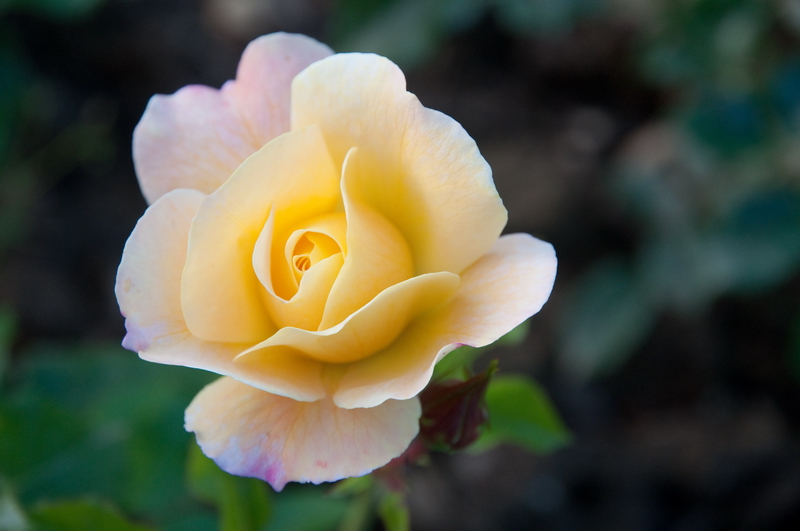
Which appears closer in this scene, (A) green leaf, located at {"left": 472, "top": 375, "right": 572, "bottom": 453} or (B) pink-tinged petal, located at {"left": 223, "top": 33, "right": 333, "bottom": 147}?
(B) pink-tinged petal, located at {"left": 223, "top": 33, "right": 333, "bottom": 147}

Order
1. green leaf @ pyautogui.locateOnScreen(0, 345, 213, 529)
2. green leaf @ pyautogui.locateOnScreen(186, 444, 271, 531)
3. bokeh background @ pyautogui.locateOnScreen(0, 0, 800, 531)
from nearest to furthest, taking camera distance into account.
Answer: green leaf @ pyautogui.locateOnScreen(186, 444, 271, 531)
green leaf @ pyautogui.locateOnScreen(0, 345, 213, 529)
bokeh background @ pyautogui.locateOnScreen(0, 0, 800, 531)

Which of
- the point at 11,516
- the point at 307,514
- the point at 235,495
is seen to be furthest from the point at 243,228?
the point at 307,514

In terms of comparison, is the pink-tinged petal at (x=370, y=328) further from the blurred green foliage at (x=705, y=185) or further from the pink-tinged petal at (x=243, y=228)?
the blurred green foliage at (x=705, y=185)

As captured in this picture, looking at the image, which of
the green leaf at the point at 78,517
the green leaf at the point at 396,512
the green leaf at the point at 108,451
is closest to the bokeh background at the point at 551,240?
the green leaf at the point at 108,451

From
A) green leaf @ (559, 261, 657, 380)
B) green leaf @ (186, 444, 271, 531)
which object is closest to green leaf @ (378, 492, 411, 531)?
green leaf @ (186, 444, 271, 531)

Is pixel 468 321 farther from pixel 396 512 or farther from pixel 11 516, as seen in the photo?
pixel 11 516

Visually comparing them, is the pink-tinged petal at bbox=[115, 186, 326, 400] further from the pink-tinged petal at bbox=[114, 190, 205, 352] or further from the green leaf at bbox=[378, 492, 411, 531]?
the green leaf at bbox=[378, 492, 411, 531]

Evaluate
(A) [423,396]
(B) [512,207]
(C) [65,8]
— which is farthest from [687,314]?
(C) [65,8]
